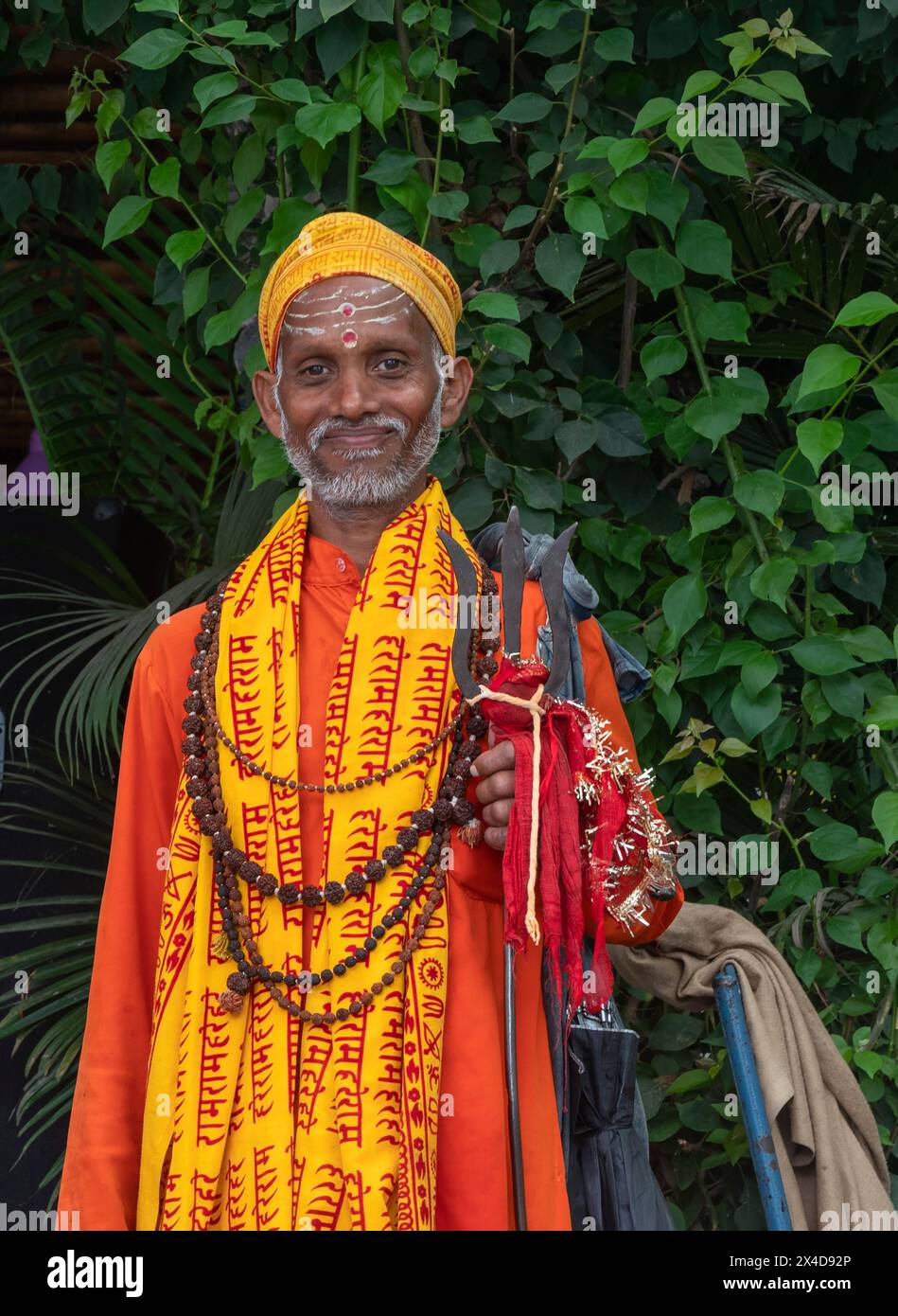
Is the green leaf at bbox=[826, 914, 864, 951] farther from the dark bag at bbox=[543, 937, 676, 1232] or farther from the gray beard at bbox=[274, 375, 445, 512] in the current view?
the gray beard at bbox=[274, 375, 445, 512]

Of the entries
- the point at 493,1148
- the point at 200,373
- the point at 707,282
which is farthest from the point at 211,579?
the point at 493,1148

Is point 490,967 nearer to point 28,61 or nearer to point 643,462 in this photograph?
point 643,462

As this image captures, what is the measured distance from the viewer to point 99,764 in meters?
3.37

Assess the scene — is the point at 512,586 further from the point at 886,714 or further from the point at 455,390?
the point at 886,714

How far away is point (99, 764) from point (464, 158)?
139 centimetres

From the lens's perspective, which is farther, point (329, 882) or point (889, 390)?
point (889, 390)

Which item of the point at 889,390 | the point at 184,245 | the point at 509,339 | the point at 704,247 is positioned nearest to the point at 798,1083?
the point at 889,390

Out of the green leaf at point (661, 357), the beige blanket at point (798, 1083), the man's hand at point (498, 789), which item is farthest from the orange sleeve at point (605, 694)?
the green leaf at point (661, 357)

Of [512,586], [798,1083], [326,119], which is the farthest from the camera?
[326,119]

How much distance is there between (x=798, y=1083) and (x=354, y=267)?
1.32 metres

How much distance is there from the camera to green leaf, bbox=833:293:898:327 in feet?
8.71

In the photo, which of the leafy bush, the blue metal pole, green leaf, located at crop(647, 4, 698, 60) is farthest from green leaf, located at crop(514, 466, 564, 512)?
the blue metal pole

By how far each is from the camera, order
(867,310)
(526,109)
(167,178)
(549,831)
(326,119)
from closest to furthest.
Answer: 1. (549,831)
2. (867,310)
3. (326,119)
4. (526,109)
5. (167,178)

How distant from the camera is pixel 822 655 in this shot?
114 inches
